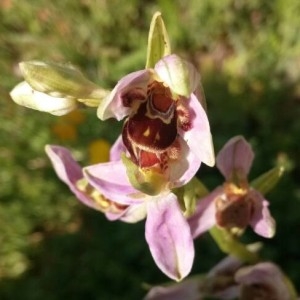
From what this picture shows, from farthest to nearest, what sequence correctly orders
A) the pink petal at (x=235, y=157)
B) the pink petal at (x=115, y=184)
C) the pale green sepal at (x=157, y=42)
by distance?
the pink petal at (x=235, y=157) < the pink petal at (x=115, y=184) < the pale green sepal at (x=157, y=42)

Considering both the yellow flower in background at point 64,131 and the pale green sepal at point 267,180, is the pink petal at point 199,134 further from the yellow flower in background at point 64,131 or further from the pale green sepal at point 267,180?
the yellow flower in background at point 64,131

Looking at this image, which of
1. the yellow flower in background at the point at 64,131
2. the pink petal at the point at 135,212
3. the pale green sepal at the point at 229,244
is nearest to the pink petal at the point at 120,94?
the pink petal at the point at 135,212

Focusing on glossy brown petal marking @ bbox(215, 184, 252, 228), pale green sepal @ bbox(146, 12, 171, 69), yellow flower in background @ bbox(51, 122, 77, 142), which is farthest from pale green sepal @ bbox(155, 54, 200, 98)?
yellow flower in background @ bbox(51, 122, 77, 142)

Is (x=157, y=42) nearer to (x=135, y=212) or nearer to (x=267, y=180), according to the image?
(x=135, y=212)

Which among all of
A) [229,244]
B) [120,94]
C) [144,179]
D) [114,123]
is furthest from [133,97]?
[114,123]

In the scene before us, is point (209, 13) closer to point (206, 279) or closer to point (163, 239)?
point (206, 279)

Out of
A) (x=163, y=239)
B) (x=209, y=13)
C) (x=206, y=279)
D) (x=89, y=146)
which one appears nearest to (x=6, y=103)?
(x=89, y=146)
